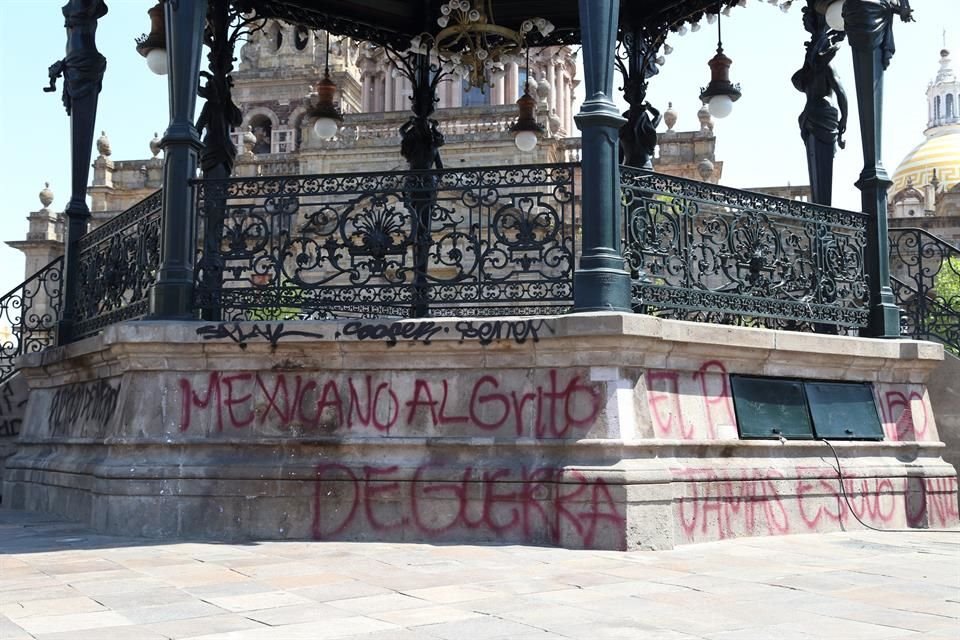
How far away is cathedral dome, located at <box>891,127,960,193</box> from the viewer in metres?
90.5

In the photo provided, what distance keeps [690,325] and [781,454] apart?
1690 millimetres

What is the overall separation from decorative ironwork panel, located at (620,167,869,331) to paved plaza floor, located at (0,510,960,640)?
2.24 m

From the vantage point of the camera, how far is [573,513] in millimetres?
8141

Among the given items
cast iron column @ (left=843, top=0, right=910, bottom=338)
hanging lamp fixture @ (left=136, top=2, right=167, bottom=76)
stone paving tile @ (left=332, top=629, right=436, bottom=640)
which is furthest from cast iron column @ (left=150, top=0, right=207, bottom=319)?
cast iron column @ (left=843, top=0, right=910, bottom=338)

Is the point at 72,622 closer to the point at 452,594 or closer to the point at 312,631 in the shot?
the point at 312,631

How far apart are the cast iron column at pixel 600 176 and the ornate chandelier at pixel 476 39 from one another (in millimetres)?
3060

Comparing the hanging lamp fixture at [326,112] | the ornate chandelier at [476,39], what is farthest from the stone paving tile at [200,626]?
the hanging lamp fixture at [326,112]

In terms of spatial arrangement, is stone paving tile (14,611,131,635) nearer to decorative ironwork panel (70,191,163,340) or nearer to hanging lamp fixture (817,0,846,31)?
decorative ironwork panel (70,191,163,340)

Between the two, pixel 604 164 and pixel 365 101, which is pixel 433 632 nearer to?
pixel 604 164

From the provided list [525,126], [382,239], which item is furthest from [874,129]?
[382,239]

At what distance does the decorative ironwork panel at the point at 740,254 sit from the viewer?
9102mm

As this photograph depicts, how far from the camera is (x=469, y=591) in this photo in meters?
6.12

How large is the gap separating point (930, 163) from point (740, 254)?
91.3 metres

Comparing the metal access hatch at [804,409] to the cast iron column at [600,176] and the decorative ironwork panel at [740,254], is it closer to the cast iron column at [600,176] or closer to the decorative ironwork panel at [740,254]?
the decorative ironwork panel at [740,254]
